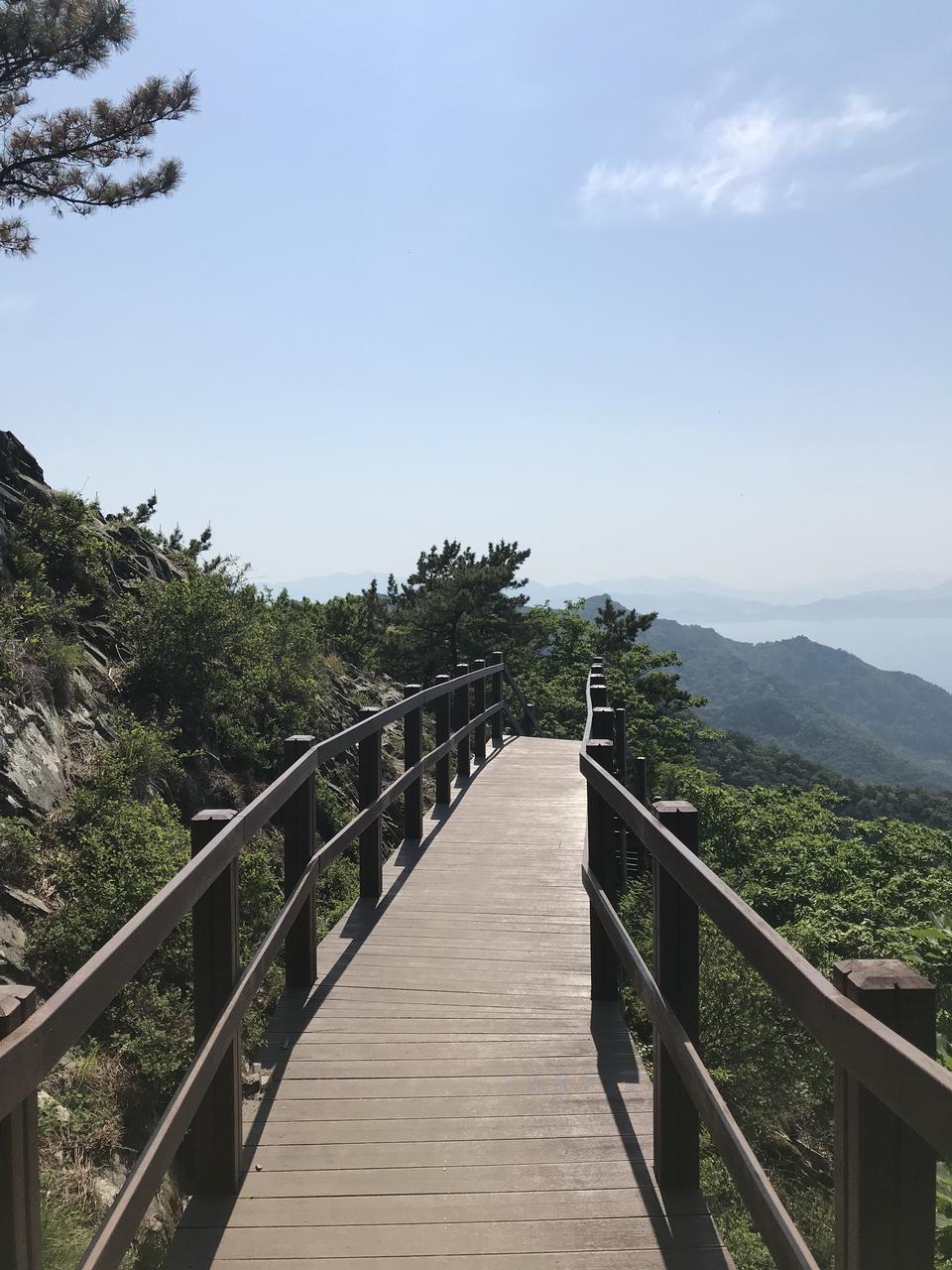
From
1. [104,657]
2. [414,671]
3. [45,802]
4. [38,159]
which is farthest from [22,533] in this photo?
[414,671]

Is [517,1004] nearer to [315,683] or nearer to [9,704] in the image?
[9,704]

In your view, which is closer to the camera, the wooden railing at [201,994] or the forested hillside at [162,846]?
the wooden railing at [201,994]

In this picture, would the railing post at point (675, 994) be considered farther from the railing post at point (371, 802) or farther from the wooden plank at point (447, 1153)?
the railing post at point (371, 802)

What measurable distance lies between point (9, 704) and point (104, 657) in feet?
8.51

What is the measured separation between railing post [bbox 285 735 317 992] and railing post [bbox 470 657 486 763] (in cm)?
643

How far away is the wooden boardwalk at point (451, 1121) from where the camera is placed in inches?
102

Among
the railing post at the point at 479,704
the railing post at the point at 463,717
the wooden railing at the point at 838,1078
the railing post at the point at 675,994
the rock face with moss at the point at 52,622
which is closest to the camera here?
the wooden railing at the point at 838,1078

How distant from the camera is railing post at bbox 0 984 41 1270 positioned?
1.40 m

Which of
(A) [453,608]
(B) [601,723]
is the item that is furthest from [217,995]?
(A) [453,608]

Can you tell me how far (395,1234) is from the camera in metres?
2.63

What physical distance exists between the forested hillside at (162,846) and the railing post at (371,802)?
132cm

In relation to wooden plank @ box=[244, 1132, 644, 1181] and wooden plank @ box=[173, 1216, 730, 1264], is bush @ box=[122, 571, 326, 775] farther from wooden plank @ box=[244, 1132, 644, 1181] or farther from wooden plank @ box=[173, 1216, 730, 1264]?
wooden plank @ box=[173, 1216, 730, 1264]

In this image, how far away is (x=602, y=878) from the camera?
4172 millimetres

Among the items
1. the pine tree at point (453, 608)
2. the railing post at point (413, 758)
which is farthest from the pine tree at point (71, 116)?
the pine tree at point (453, 608)
